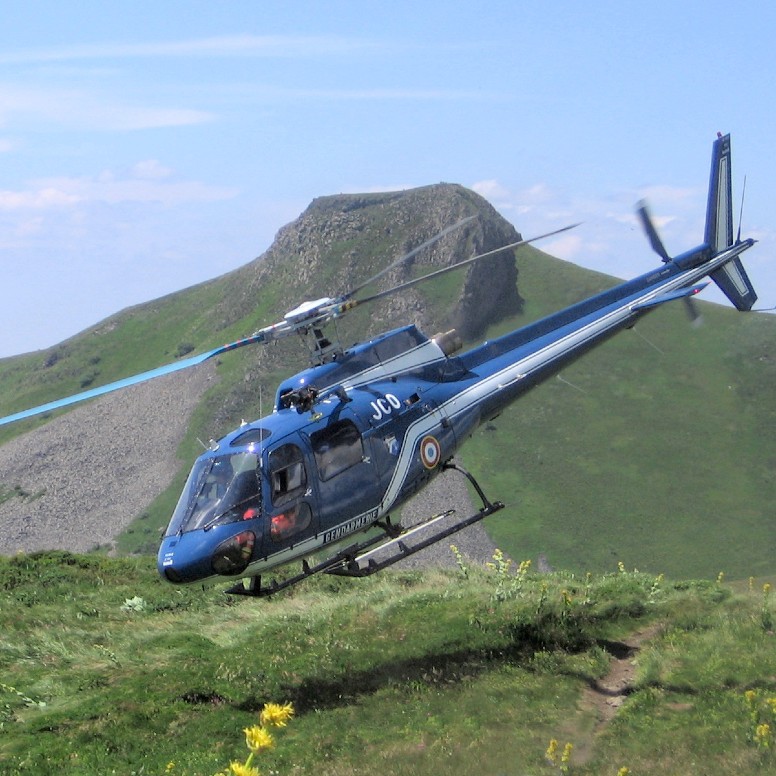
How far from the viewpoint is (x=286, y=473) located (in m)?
18.2

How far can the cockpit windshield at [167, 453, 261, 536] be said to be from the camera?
17.4 metres

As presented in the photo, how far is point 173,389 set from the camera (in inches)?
5728

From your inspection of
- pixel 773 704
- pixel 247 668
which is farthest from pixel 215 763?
pixel 773 704

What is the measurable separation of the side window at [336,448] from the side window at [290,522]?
781 mm

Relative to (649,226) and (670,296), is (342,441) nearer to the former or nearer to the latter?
(670,296)

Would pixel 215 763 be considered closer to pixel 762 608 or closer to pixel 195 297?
pixel 762 608

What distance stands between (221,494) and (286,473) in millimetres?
1318

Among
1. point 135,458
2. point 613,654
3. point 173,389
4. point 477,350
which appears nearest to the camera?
point 613,654

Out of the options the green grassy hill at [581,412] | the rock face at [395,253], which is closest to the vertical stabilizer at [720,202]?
the green grassy hill at [581,412]

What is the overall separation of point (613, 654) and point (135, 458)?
122m

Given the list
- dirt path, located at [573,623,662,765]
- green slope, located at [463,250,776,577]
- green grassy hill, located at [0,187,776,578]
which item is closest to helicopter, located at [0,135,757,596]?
dirt path, located at [573,623,662,765]

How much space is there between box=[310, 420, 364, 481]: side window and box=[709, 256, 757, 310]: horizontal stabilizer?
1724cm

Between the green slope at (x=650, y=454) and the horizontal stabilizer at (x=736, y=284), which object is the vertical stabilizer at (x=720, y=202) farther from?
the green slope at (x=650, y=454)

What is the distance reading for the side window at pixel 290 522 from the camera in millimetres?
17844
